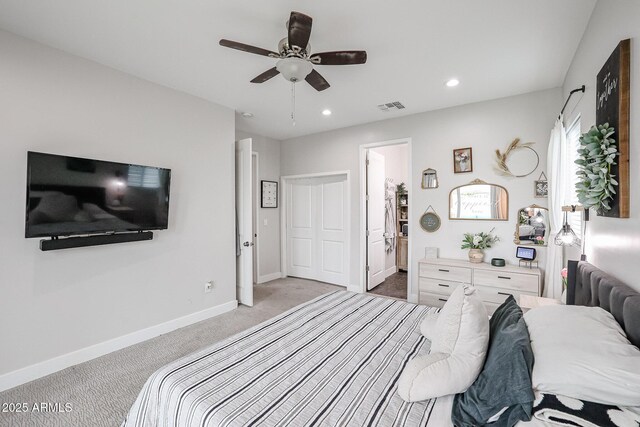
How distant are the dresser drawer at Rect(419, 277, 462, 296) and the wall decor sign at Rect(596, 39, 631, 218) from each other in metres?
2.08

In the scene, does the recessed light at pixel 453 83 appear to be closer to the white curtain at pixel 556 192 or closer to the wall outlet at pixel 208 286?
the white curtain at pixel 556 192

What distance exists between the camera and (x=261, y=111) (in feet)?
12.7

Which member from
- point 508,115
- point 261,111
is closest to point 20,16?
point 261,111

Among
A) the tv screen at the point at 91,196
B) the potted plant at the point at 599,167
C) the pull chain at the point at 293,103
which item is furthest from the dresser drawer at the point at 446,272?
the tv screen at the point at 91,196

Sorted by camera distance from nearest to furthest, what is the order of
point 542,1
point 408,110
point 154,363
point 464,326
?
point 464,326, point 542,1, point 154,363, point 408,110

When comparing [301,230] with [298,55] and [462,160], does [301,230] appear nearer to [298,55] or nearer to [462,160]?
[462,160]

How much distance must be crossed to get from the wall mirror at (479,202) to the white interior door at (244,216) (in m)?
2.68

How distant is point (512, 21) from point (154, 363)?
3961 millimetres

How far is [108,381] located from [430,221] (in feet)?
12.4

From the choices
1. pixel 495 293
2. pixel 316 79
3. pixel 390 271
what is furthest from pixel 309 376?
pixel 390 271

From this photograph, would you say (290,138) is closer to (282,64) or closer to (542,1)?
(282,64)

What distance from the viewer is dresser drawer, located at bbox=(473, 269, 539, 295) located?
9.78 feet

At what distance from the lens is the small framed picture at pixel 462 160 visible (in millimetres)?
3596

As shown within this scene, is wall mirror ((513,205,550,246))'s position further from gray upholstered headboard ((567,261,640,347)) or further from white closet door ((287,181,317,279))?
white closet door ((287,181,317,279))
